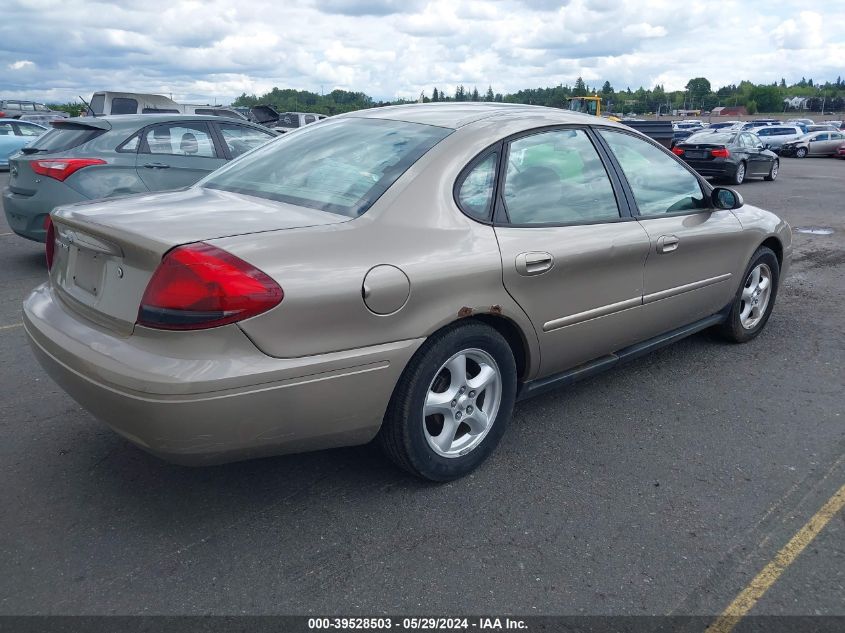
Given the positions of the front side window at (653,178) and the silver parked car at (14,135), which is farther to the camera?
the silver parked car at (14,135)

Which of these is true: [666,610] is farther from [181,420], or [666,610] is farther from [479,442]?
[181,420]

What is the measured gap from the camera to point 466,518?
300 centimetres

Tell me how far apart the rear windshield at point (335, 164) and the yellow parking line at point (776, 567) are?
6.38 ft

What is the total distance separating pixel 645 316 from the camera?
4066 millimetres

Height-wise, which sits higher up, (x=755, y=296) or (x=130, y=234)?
(x=130, y=234)

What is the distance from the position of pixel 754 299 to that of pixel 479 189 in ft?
9.28

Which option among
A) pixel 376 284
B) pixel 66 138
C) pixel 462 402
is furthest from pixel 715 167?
pixel 376 284

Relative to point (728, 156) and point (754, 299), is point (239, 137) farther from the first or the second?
point (728, 156)

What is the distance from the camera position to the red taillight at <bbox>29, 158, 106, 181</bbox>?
7.07 metres

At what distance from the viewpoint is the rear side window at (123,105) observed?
21.3 meters

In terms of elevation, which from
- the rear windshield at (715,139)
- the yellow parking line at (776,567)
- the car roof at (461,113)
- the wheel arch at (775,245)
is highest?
the rear windshield at (715,139)

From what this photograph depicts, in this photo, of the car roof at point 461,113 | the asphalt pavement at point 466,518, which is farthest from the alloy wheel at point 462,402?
the car roof at point 461,113

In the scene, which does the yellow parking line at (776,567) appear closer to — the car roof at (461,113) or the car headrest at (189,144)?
the car roof at (461,113)

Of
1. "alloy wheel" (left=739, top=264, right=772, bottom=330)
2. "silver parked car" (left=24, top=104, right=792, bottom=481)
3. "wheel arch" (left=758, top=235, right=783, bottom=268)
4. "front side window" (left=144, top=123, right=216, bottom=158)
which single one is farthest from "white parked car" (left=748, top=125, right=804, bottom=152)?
"silver parked car" (left=24, top=104, right=792, bottom=481)
